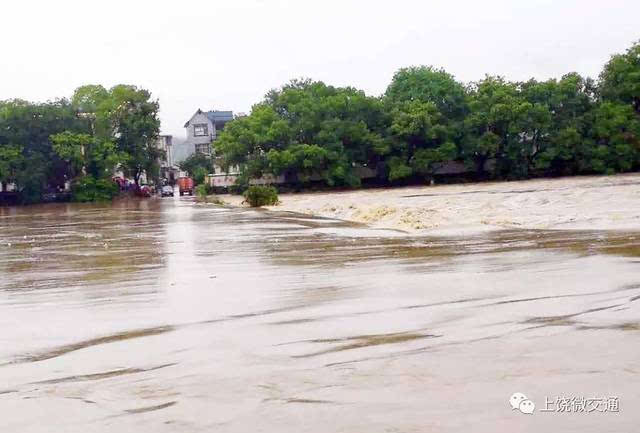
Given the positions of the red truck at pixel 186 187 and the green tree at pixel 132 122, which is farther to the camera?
the red truck at pixel 186 187

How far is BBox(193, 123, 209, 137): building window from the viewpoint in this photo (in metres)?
97.4

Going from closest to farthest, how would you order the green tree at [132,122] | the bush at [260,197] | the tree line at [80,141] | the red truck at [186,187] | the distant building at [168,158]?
the bush at [260,197], the tree line at [80,141], the green tree at [132,122], the red truck at [186,187], the distant building at [168,158]

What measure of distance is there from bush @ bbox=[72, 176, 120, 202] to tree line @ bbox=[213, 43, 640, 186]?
9911 mm

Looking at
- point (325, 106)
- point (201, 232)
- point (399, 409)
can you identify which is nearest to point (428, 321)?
point (399, 409)

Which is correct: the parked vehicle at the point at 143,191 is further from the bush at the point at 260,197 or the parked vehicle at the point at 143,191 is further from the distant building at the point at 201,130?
the bush at the point at 260,197

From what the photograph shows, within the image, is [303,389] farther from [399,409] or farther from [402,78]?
[402,78]

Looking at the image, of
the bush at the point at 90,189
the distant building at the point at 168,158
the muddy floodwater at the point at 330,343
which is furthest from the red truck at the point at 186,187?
the muddy floodwater at the point at 330,343

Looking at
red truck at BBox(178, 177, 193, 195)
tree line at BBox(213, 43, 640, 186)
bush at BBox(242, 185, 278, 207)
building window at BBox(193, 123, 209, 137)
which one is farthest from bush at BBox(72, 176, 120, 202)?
building window at BBox(193, 123, 209, 137)

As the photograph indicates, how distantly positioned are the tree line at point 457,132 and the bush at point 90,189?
32.5 feet

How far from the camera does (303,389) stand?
5.21m

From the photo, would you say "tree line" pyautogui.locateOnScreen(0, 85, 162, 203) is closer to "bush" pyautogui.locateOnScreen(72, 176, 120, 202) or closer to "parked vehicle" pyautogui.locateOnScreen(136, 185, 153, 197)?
"bush" pyautogui.locateOnScreen(72, 176, 120, 202)

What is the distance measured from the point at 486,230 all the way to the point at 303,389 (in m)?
12.5

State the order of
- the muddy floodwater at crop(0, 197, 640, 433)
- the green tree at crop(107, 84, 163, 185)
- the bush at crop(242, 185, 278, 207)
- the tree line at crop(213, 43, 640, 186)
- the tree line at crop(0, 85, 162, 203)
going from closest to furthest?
the muddy floodwater at crop(0, 197, 640, 433) → the bush at crop(242, 185, 278, 207) → the tree line at crop(213, 43, 640, 186) → the tree line at crop(0, 85, 162, 203) → the green tree at crop(107, 84, 163, 185)

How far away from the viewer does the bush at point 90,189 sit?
212ft
